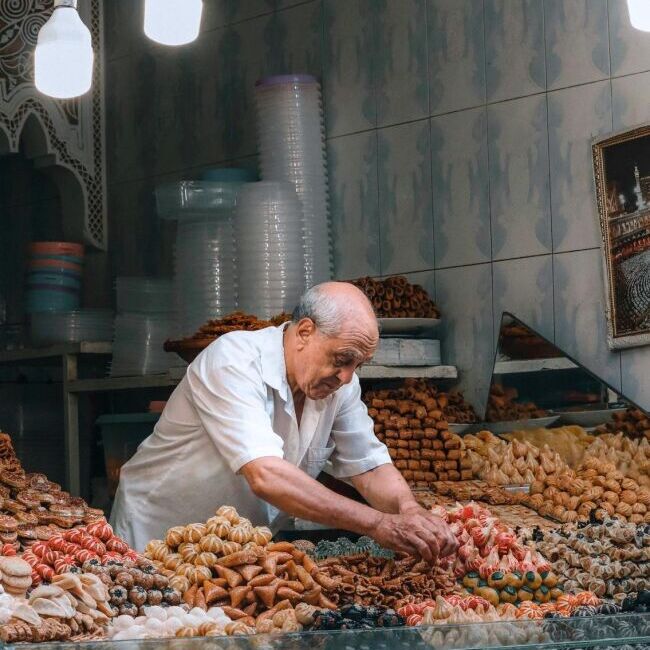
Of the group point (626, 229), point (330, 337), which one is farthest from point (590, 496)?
point (330, 337)

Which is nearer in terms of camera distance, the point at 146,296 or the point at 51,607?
the point at 51,607

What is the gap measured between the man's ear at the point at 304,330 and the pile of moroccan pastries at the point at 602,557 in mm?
848

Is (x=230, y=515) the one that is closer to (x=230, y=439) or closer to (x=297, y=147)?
(x=230, y=439)

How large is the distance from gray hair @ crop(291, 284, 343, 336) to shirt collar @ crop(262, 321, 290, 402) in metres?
0.15

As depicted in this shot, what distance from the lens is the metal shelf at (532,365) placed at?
514 centimetres


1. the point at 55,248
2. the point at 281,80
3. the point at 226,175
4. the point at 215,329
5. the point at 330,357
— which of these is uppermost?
the point at 281,80

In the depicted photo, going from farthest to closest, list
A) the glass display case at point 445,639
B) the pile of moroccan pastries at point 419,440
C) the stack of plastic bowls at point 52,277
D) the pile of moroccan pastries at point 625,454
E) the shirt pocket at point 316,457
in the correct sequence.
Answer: the stack of plastic bowls at point 52,277 < the pile of moroccan pastries at point 419,440 < the pile of moroccan pastries at point 625,454 < the shirt pocket at point 316,457 < the glass display case at point 445,639

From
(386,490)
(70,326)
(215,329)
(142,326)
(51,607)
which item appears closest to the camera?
(51,607)

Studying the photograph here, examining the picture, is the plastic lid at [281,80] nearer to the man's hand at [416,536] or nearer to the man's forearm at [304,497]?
the man's forearm at [304,497]

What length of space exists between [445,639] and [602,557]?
1274 mm

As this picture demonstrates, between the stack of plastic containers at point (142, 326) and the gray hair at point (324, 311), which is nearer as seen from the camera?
the gray hair at point (324, 311)

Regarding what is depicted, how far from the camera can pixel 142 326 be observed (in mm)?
6039

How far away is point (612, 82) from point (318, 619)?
3527 mm

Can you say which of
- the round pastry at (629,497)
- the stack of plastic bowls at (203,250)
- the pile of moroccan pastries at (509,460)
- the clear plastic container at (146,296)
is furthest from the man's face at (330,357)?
the clear plastic container at (146,296)
